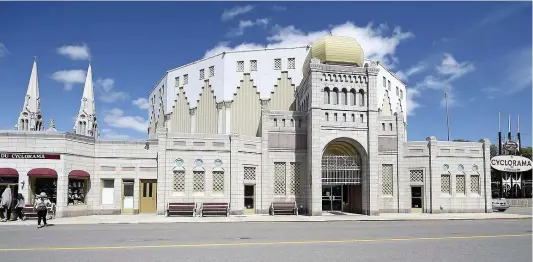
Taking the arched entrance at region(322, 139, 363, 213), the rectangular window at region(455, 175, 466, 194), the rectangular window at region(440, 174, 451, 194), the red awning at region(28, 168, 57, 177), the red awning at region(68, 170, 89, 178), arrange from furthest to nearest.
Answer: the rectangular window at region(455, 175, 466, 194), the rectangular window at region(440, 174, 451, 194), the arched entrance at region(322, 139, 363, 213), the red awning at region(68, 170, 89, 178), the red awning at region(28, 168, 57, 177)

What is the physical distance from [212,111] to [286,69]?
27.8 feet

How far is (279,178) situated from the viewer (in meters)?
31.6

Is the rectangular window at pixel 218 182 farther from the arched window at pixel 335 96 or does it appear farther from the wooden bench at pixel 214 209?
the arched window at pixel 335 96

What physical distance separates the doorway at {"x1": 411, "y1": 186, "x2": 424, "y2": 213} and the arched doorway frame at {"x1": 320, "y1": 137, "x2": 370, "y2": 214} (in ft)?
14.1

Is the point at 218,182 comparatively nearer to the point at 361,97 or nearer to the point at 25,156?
the point at 361,97

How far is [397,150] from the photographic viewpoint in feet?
105

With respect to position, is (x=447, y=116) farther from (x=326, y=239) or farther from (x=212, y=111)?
(x=326, y=239)

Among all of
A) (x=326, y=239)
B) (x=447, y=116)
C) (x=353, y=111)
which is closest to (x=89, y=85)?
(x=353, y=111)

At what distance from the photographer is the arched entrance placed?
31.2m

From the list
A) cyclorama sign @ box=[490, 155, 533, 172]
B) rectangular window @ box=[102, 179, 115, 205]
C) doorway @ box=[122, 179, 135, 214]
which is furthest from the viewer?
cyclorama sign @ box=[490, 155, 533, 172]

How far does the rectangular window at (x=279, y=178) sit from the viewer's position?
103ft

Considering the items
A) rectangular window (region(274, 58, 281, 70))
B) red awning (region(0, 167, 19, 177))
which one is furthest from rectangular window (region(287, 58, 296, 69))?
red awning (region(0, 167, 19, 177))

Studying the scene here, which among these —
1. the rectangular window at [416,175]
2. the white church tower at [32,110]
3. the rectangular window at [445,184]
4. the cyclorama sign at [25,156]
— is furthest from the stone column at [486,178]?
the white church tower at [32,110]

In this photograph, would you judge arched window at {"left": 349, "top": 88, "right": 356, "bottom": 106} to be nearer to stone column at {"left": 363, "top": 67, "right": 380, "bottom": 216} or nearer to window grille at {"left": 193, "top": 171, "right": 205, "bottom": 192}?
stone column at {"left": 363, "top": 67, "right": 380, "bottom": 216}
